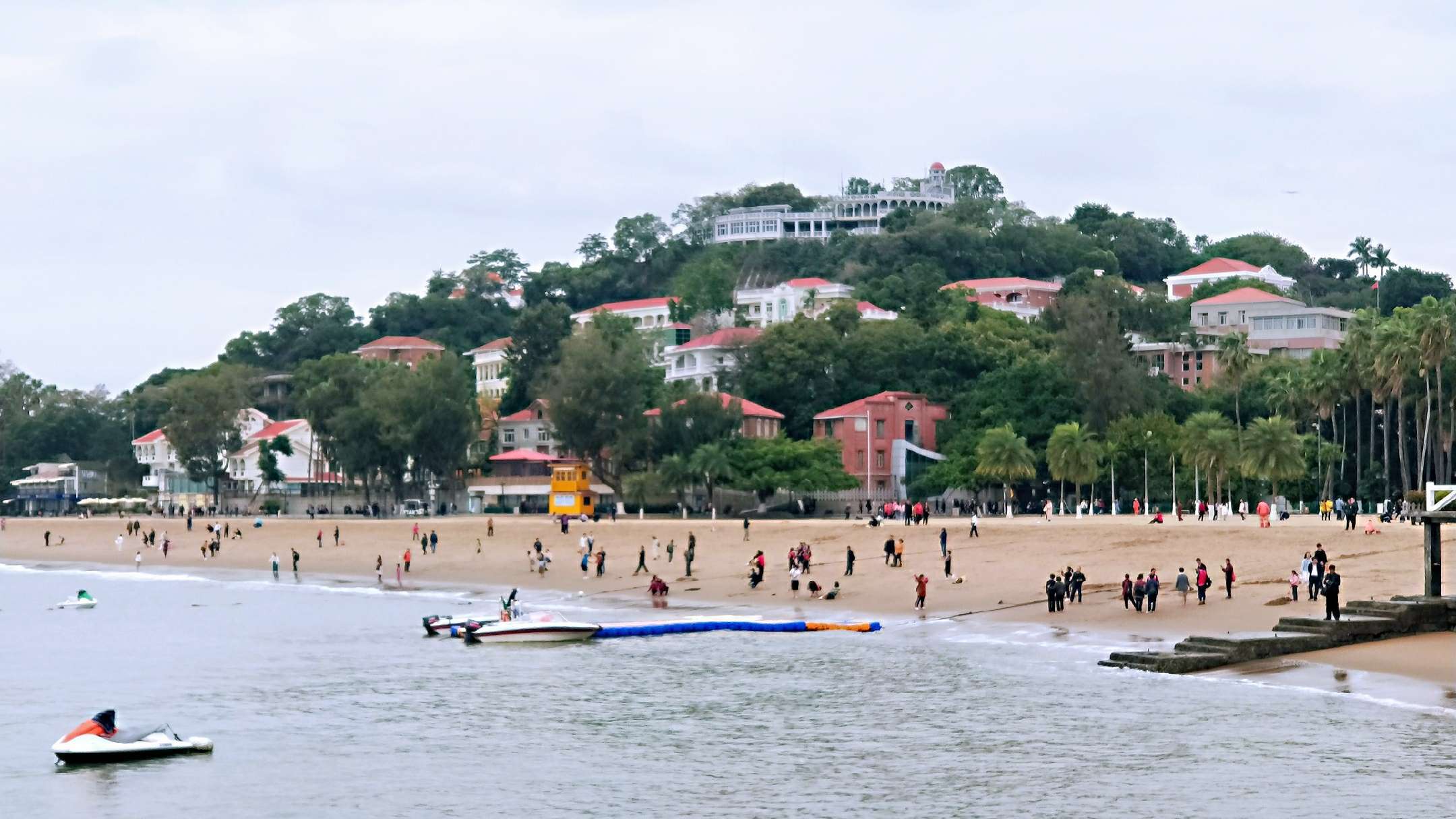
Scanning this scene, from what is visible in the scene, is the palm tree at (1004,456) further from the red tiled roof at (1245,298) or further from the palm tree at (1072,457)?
the red tiled roof at (1245,298)

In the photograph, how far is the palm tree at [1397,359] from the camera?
8900cm

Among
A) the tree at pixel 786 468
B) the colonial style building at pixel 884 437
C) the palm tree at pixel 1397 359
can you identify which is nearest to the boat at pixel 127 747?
the palm tree at pixel 1397 359

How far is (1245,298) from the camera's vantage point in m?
174

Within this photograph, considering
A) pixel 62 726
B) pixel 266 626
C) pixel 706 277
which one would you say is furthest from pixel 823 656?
pixel 706 277

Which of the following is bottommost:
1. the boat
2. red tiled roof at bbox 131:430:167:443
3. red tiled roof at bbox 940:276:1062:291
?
the boat

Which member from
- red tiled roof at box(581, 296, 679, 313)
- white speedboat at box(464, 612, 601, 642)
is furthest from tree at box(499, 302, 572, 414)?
white speedboat at box(464, 612, 601, 642)

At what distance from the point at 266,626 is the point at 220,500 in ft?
320

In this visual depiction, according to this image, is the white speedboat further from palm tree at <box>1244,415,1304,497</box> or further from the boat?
palm tree at <box>1244,415,1304,497</box>

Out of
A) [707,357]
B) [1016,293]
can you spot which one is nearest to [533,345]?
[707,357]

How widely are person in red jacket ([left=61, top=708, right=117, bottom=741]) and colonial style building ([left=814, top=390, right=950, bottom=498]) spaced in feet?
277

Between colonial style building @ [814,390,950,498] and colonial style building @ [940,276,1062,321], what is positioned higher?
colonial style building @ [940,276,1062,321]

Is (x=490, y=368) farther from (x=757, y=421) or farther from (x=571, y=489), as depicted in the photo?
(x=571, y=489)

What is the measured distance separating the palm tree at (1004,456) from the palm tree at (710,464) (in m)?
15.2

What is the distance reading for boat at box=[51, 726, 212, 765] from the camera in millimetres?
32812
